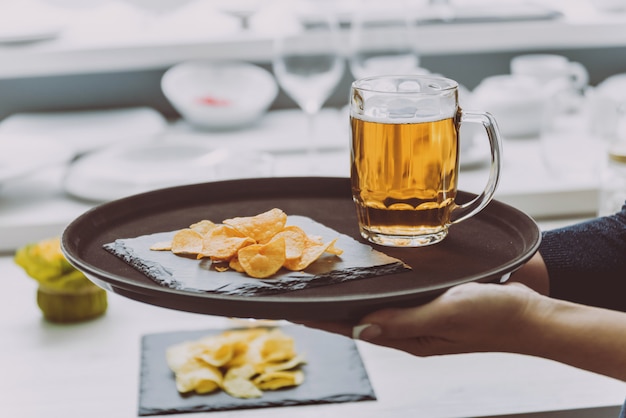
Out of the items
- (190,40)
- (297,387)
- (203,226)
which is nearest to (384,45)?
(190,40)

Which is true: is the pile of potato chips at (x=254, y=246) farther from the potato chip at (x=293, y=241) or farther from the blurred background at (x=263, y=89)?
the blurred background at (x=263, y=89)

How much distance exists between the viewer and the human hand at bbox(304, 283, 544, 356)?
0.75 meters

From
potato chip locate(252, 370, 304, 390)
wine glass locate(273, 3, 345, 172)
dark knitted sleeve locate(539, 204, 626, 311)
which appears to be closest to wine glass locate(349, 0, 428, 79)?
wine glass locate(273, 3, 345, 172)

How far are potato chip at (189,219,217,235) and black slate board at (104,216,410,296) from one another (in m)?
0.04

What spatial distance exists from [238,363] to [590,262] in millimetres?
473

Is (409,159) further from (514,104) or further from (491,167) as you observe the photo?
(514,104)

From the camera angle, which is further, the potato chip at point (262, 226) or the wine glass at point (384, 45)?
the wine glass at point (384, 45)

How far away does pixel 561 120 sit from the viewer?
1858 millimetres

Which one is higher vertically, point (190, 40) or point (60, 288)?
point (190, 40)

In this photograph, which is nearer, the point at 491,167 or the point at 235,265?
the point at 235,265

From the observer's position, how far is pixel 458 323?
30.8 inches

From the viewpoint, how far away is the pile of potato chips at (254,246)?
2.64 ft

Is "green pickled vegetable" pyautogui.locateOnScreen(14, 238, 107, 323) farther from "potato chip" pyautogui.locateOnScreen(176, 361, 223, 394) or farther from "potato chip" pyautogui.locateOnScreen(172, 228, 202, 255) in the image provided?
"potato chip" pyautogui.locateOnScreen(172, 228, 202, 255)

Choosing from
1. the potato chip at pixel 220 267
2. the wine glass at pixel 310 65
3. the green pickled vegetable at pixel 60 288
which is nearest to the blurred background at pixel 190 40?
the wine glass at pixel 310 65
